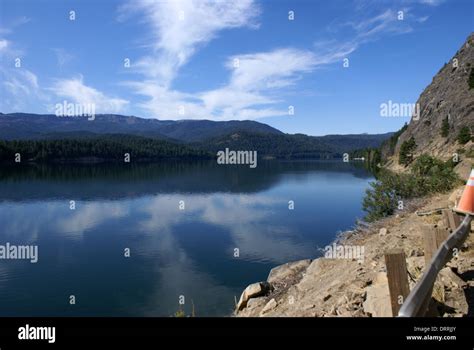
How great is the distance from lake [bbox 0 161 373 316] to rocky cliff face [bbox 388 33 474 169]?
3546cm

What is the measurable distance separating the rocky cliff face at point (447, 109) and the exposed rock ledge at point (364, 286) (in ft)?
203

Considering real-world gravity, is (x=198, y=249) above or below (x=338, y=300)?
below

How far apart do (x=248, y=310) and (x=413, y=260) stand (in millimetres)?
6706

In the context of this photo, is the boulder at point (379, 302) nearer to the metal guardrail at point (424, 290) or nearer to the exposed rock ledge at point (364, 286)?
the exposed rock ledge at point (364, 286)

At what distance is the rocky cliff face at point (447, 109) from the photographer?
252ft

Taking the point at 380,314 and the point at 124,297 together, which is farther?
the point at 124,297

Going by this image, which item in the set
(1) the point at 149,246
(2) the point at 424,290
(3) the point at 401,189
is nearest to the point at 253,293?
(2) the point at 424,290

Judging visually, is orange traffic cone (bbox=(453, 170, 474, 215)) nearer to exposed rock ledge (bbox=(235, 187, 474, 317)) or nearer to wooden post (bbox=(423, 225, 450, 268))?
exposed rock ledge (bbox=(235, 187, 474, 317))

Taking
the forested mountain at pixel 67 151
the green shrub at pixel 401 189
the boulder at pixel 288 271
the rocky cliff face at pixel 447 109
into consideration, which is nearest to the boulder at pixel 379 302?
the boulder at pixel 288 271

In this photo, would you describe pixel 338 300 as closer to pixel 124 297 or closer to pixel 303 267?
pixel 303 267

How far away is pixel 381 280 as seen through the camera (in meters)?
6.67

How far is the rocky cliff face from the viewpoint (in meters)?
76.8

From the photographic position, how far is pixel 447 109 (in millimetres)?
90188
